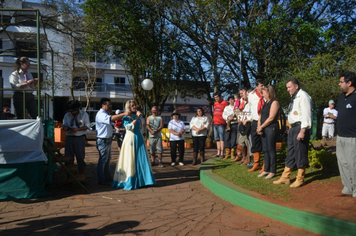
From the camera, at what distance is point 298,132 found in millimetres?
5480

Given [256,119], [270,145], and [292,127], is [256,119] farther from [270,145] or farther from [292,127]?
[292,127]

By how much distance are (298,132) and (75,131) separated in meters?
4.53

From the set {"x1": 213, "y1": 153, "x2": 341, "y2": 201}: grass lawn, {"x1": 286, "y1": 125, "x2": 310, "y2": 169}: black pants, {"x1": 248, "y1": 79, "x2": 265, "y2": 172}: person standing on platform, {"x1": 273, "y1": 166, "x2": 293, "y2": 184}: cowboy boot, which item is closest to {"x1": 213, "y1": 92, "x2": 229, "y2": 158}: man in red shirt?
{"x1": 213, "y1": 153, "x2": 341, "y2": 201}: grass lawn

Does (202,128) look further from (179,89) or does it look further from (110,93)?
(110,93)

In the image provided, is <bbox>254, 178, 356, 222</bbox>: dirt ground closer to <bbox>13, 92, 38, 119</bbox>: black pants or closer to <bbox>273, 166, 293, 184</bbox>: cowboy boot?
<bbox>273, 166, 293, 184</bbox>: cowboy boot

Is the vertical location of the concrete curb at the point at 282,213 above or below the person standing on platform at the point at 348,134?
below

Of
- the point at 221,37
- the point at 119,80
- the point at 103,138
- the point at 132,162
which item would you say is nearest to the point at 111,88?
the point at 119,80

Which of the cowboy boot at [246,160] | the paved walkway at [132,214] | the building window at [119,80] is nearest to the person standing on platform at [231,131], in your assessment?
the cowboy boot at [246,160]

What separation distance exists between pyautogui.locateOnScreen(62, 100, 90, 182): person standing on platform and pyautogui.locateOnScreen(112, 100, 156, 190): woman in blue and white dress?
36.6 inches

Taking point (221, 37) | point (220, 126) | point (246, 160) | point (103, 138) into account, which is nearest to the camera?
point (103, 138)

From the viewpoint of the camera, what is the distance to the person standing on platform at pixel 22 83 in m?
6.76

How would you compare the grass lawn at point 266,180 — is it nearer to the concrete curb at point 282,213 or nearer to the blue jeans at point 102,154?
the concrete curb at point 282,213

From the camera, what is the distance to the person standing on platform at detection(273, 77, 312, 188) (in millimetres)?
5332

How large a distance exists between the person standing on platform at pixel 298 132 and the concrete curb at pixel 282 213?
0.86 metres
